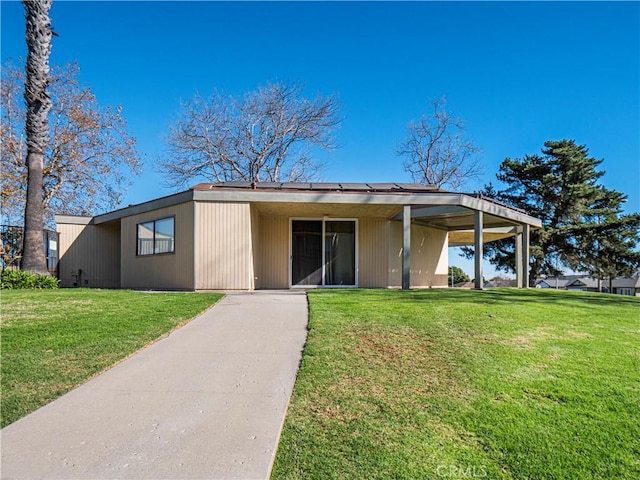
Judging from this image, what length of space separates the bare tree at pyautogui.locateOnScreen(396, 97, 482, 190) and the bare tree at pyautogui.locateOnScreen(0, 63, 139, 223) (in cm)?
1785

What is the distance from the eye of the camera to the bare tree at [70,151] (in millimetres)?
17953

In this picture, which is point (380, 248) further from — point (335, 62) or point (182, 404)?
point (335, 62)

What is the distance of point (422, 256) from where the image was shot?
14.0m

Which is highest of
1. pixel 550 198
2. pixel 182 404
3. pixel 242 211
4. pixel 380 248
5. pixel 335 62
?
pixel 335 62

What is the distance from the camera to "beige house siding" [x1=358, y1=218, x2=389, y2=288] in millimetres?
12438

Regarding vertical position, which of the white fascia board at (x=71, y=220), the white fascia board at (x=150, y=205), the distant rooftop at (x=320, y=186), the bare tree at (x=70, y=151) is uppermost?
the bare tree at (x=70, y=151)

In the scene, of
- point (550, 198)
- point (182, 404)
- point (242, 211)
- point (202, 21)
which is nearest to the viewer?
point (182, 404)

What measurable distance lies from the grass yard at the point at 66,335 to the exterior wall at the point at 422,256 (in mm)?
6967

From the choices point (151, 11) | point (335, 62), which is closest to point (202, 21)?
point (151, 11)

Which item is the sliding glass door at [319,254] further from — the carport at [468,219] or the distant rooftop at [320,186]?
the carport at [468,219]

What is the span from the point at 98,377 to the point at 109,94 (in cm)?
2012

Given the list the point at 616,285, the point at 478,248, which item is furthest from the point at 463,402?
the point at 616,285

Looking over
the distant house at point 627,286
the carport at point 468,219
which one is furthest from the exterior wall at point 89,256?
the distant house at point 627,286

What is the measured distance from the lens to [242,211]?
9852 mm
